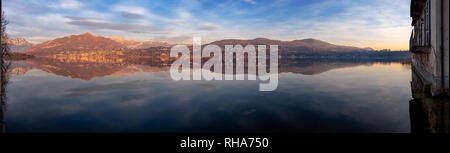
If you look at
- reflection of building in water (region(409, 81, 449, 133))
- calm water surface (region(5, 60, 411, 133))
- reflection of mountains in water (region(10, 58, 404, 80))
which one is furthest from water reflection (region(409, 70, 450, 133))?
reflection of mountains in water (region(10, 58, 404, 80))

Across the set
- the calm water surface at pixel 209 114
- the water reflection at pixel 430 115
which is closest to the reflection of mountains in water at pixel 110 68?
the calm water surface at pixel 209 114

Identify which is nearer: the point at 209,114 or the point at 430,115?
the point at 430,115

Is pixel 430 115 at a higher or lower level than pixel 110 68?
lower

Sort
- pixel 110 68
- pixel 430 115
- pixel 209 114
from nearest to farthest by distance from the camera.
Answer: pixel 430 115 < pixel 209 114 < pixel 110 68

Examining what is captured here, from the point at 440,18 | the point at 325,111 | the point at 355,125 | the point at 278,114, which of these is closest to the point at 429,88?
the point at 440,18

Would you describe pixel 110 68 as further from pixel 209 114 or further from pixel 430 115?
pixel 430 115

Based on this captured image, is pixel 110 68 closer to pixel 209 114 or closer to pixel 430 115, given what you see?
pixel 209 114

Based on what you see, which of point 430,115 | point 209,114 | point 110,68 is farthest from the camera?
point 110,68

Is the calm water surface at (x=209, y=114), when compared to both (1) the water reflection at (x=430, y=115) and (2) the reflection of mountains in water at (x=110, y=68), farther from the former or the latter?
(2) the reflection of mountains in water at (x=110, y=68)

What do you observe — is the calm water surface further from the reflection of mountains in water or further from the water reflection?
the reflection of mountains in water

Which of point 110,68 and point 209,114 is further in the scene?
point 110,68

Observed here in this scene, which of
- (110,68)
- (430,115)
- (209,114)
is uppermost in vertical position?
(110,68)

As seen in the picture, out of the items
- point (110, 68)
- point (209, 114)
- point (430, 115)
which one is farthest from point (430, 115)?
point (110, 68)

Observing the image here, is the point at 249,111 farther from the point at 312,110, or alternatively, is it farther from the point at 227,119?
the point at 312,110
